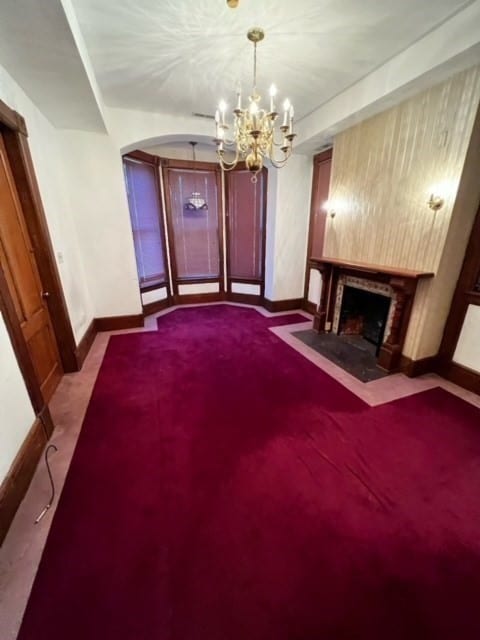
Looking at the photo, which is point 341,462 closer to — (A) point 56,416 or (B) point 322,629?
(B) point 322,629

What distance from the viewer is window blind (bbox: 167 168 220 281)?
484 centimetres

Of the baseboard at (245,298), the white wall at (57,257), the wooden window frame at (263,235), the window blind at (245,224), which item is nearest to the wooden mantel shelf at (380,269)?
the wooden window frame at (263,235)

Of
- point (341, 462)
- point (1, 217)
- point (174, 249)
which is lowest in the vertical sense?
point (341, 462)

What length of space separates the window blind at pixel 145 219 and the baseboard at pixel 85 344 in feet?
3.99

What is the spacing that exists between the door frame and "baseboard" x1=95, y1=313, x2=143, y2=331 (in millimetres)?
1152

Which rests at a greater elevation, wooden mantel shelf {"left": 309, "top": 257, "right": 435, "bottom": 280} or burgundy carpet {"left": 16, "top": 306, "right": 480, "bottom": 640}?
wooden mantel shelf {"left": 309, "top": 257, "right": 435, "bottom": 280}

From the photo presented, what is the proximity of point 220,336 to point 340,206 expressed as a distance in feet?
7.97

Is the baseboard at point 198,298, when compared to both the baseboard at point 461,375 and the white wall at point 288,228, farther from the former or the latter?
the baseboard at point 461,375

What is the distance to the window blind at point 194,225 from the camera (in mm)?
4844

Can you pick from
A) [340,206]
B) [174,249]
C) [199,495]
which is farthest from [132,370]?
[340,206]

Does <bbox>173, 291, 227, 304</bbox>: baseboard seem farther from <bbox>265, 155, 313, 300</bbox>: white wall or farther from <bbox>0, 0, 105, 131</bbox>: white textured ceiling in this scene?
<bbox>0, 0, 105, 131</bbox>: white textured ceiling

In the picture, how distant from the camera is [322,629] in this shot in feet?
3.46

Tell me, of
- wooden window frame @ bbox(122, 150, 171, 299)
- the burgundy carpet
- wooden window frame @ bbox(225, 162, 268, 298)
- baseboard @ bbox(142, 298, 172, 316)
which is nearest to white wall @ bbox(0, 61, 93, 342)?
wooden window frame @ bbox(122, 150, 171, 299)

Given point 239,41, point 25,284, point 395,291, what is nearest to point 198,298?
point 25,284
